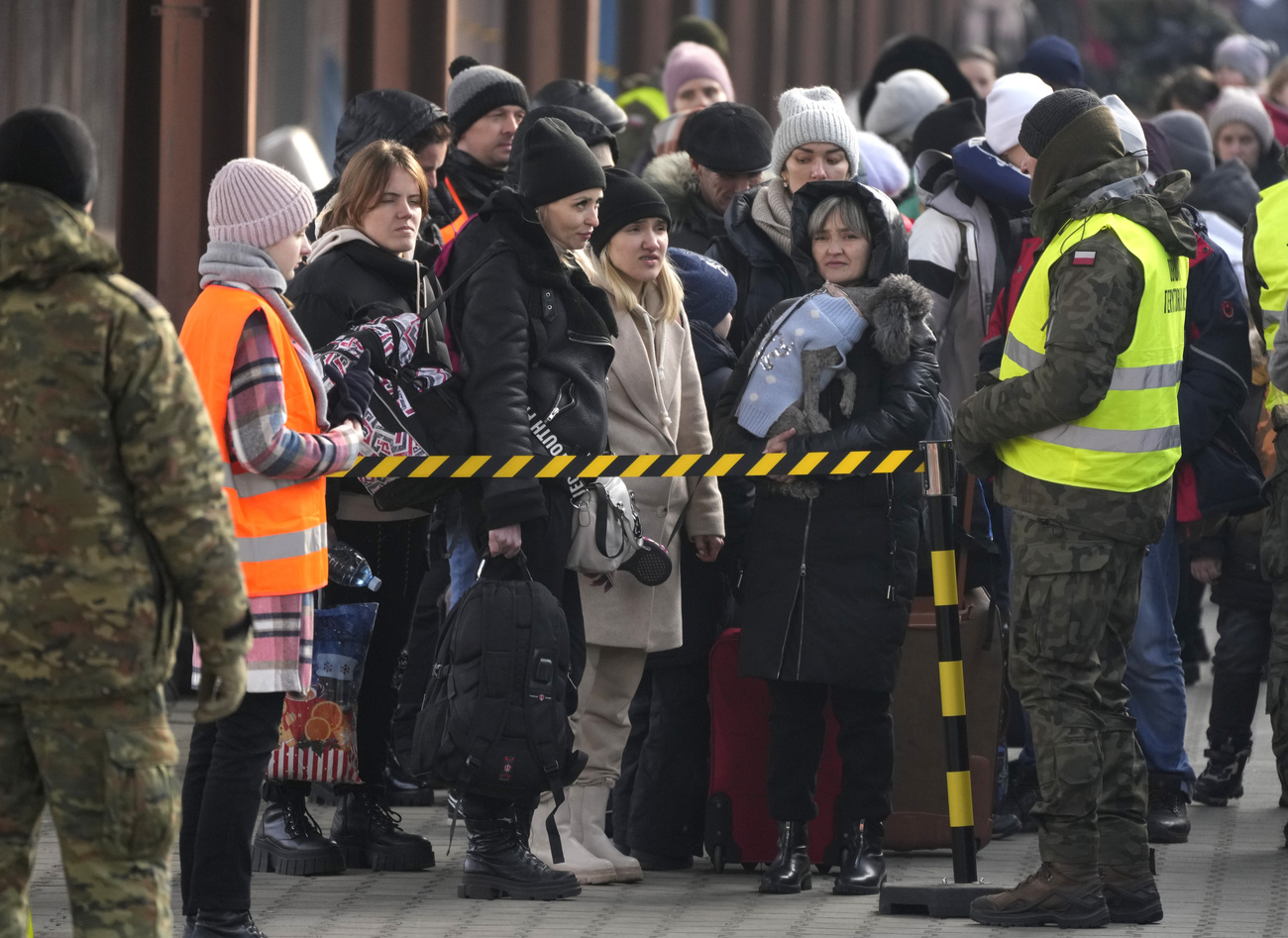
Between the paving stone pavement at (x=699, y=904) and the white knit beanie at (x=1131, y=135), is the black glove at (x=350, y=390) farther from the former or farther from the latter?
the white knit beanie at (x=1131, y=135)

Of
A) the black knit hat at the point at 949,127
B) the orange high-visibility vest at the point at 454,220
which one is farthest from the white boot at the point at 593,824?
the black knit hat at the point at 949,127

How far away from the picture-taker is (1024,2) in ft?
98.0

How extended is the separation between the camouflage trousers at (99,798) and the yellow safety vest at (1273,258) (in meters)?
3.70

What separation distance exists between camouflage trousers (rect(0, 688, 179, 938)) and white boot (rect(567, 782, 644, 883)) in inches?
92.6

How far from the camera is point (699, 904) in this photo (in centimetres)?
588

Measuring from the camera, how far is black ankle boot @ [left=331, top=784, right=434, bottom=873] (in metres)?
6.28

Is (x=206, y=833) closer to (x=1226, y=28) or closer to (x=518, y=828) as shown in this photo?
(x=518, y=828)

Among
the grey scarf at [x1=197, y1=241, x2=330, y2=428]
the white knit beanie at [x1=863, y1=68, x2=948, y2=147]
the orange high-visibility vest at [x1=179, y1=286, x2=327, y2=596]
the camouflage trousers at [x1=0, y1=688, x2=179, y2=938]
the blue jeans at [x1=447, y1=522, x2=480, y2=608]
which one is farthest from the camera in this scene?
the white knit beanie at [x1=863, y1=68, x2=948, y2=147]

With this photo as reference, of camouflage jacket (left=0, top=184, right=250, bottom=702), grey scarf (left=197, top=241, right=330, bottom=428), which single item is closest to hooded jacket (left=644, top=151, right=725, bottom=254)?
grey scarf (left=197, top=241, right=330, bottom=428)

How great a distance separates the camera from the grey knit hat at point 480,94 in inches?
306

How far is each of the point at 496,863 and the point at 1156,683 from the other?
215 cm

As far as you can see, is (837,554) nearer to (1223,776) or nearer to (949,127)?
(1223,776)

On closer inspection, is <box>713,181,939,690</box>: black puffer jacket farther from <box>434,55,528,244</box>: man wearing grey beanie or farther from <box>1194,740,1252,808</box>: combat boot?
<box>434,55,528,244</box>: man wearing grey beanie

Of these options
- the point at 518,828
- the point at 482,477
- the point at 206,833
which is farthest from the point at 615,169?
the point at 206,833
